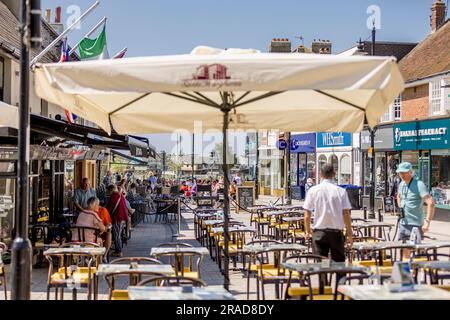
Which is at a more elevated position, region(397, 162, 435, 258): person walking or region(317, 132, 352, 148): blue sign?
region(317, 132, 352, 148): blue sign

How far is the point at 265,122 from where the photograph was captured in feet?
29.5

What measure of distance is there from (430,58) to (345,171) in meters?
10.0

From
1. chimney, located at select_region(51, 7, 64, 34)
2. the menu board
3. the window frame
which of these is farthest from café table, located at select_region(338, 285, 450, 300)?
chimney, located at select_region(51, 7, 64, 34)

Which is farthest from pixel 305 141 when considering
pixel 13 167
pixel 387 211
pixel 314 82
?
pixel 314 82

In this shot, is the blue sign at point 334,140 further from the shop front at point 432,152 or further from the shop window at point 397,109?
the shop front at point 432,152

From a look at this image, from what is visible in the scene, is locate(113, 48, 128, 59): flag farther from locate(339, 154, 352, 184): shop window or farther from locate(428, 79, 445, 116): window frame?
locate(339, 154, 352, 184): shop window

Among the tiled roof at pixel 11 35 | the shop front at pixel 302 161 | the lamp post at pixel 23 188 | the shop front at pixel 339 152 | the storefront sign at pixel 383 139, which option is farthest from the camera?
the shop front at pixel 302 161

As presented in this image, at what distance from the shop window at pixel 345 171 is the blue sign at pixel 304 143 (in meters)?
3.96

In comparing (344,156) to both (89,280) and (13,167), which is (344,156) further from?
(89,280)

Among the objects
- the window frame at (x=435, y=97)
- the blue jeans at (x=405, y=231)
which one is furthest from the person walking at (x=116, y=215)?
the window frame at (x=435, y=97)

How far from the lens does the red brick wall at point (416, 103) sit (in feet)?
91.9

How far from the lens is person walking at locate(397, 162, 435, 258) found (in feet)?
32.9

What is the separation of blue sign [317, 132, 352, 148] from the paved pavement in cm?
1180

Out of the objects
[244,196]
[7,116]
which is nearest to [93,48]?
[7,116]
